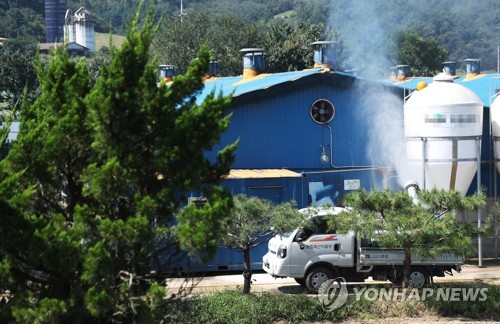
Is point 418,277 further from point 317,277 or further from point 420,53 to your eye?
point 420,53

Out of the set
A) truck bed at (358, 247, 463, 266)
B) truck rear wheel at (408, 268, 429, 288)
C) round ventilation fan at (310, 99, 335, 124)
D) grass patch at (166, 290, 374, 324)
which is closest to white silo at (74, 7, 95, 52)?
round ventilation fan at (310, 99, 335, 124)

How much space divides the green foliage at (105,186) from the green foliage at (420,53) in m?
80.1

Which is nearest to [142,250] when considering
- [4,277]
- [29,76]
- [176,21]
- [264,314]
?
[4,277]

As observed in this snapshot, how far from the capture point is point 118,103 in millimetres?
12812

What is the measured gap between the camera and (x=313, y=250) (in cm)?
2120

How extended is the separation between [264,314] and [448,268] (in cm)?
556

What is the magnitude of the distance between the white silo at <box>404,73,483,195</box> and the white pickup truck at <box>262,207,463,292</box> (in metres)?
5.46

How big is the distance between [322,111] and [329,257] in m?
7.50

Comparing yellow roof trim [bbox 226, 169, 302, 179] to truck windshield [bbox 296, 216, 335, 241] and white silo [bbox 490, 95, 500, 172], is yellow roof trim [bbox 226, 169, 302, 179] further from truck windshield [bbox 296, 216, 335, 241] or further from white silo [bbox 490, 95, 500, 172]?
white silo [bbox 490, 95, 500, 172]

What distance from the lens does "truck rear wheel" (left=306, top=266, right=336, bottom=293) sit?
21.2m

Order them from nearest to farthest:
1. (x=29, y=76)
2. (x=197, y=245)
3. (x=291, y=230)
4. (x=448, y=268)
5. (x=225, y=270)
→ (x=197, y=245), (x=291, y=230), (x=448, y=268), (x=225, y=270), (x=29, y=76)

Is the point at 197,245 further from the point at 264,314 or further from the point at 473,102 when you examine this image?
the point at 473,102

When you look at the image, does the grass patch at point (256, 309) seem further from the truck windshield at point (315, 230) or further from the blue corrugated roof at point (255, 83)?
the blue corrugated roof at point (255, 83)

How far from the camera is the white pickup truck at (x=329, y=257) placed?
69.5ft
